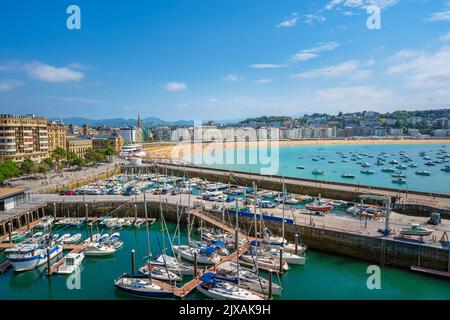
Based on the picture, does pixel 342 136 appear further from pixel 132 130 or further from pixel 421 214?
pixel 421 214

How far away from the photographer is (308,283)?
19406 mm

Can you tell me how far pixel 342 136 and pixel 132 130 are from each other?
119 metres

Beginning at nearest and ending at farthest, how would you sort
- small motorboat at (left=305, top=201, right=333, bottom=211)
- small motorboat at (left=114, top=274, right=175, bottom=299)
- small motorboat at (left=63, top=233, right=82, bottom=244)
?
small motorboat at (left=114, top=274, right=175, bottom=299) → small motorboat at (left=63, top=233, right=82, bottom=244) → small motorboat at (left=305, top=201, right=333, bottom=211)

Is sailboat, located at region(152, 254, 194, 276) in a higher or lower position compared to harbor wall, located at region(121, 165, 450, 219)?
lower

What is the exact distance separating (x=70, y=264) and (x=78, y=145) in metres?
61.4

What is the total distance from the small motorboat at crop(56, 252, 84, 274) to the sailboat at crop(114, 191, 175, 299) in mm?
4058

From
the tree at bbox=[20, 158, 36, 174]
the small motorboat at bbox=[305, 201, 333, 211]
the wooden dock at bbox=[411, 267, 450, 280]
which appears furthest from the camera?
the tree at bbox=[20, 158, 36, 174]

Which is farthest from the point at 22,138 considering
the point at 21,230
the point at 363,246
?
the point at 363,246

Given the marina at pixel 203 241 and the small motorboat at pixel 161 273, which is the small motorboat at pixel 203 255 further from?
the small motorboat at pixel 161 273

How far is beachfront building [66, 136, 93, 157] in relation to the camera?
73.9 metres

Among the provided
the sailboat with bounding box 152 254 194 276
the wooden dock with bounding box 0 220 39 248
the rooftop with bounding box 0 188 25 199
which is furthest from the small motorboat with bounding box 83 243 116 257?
the rooftop with bounding box 0 188 25 199

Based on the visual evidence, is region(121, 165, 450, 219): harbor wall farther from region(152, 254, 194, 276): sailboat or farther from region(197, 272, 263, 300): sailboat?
region(152, 254, 194, 276): sailboat

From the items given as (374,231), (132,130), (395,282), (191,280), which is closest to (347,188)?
(374,231)

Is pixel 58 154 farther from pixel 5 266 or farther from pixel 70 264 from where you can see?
pixel 70 264
